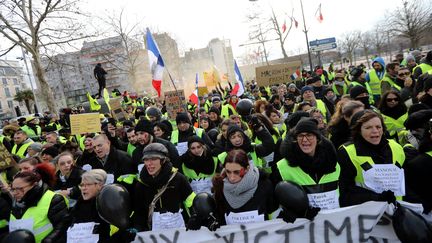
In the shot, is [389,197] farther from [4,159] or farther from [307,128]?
[4,159]

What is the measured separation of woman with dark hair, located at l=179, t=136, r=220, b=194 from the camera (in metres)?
4.22


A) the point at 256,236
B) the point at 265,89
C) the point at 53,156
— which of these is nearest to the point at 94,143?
the point at 53,156

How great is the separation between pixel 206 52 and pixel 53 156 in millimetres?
74334

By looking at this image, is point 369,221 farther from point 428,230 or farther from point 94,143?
point 94,143

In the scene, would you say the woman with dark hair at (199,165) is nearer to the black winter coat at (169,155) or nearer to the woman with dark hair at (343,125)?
the black winter coat at (169,155)

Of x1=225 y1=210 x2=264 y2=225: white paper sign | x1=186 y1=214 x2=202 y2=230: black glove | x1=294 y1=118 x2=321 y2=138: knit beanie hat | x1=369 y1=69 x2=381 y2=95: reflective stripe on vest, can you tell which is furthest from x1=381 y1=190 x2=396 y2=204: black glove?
x1=369 y1=69 x2=381 y2=95: reflective stripe on vest

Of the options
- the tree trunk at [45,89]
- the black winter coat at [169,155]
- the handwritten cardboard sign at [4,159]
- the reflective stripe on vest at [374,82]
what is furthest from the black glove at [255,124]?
the tree trunk at [45,89]

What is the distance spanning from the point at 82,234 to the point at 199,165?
5.35 ft

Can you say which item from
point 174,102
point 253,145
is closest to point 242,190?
point 253,145

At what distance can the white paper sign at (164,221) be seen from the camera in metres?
3.38

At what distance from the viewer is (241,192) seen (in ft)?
9.75

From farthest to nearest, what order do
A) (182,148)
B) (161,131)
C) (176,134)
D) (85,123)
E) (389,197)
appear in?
(85,123), (161,131), (176,134), (182,148), (389,197)

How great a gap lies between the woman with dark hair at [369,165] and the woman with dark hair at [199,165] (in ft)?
5.70

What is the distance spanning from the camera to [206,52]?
255 feet
